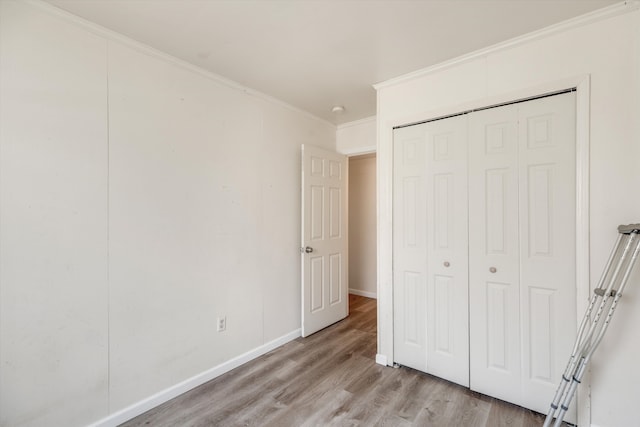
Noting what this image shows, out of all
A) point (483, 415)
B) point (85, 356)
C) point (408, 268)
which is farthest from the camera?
point (408, 268)

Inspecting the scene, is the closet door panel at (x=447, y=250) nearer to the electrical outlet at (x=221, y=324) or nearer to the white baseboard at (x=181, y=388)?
the white baseboard at (x=181, y=388)

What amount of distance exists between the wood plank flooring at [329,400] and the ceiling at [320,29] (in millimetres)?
2564

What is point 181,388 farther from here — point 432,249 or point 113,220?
point 432,249

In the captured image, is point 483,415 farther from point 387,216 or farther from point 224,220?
point 224,220

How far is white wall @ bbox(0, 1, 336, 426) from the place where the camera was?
58.5 inches

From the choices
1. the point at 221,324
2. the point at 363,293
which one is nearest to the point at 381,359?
the point at 221,324

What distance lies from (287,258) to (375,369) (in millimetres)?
1360

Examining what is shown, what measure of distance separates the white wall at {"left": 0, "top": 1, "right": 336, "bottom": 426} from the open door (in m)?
0.60

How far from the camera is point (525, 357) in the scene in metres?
1.90

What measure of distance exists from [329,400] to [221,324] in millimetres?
1073

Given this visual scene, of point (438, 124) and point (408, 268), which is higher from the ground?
point (438, 124)

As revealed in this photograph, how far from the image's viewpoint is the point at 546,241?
1.84 m

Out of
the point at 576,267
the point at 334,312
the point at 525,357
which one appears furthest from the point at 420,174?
the point at 334,312

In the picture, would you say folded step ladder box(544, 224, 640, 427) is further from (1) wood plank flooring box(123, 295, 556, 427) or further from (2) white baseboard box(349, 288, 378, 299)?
(2) white baseboard box(349, 288, 378, 299)
